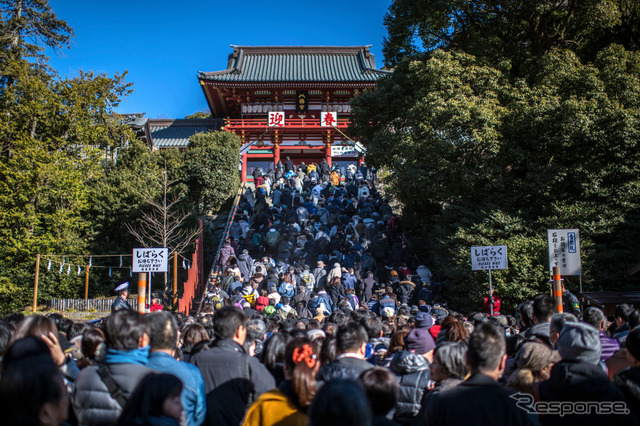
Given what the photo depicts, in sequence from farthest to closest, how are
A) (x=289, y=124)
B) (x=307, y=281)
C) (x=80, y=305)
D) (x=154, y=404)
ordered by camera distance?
(x=289, y=124) → (x=80, y=305) → (x=307, y=281) → (x=154, y=404)

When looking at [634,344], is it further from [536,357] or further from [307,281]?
[307,281]

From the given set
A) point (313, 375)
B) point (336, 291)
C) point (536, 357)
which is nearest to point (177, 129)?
point (336, 291)

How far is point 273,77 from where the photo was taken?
3222cm

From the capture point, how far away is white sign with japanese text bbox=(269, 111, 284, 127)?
2925cm

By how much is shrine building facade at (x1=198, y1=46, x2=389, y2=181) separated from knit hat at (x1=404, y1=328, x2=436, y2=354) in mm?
24332

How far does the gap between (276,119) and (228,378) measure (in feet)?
88.5

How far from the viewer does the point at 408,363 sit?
365 centimetres

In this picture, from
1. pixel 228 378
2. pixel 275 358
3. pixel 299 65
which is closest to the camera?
pixel 228 378

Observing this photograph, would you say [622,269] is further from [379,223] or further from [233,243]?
[233,243]

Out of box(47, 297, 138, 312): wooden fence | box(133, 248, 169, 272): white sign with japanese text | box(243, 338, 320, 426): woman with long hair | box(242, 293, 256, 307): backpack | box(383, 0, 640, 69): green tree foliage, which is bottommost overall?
→ box(47, 297, 138, 312): wooden fence

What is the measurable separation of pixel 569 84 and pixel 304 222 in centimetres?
968

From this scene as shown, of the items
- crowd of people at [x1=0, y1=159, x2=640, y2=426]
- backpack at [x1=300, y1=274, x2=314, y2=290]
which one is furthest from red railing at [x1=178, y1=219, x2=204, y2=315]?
crowd of people at [x1=0, y1=159, x2=640, y2=426]

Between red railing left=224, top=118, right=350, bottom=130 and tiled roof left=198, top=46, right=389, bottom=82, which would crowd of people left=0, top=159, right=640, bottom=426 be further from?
tiled roof left=198, top=46, right=389, bottom=82

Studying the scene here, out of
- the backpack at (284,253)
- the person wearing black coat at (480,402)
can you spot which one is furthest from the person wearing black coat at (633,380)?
the backpack at (284,253)
